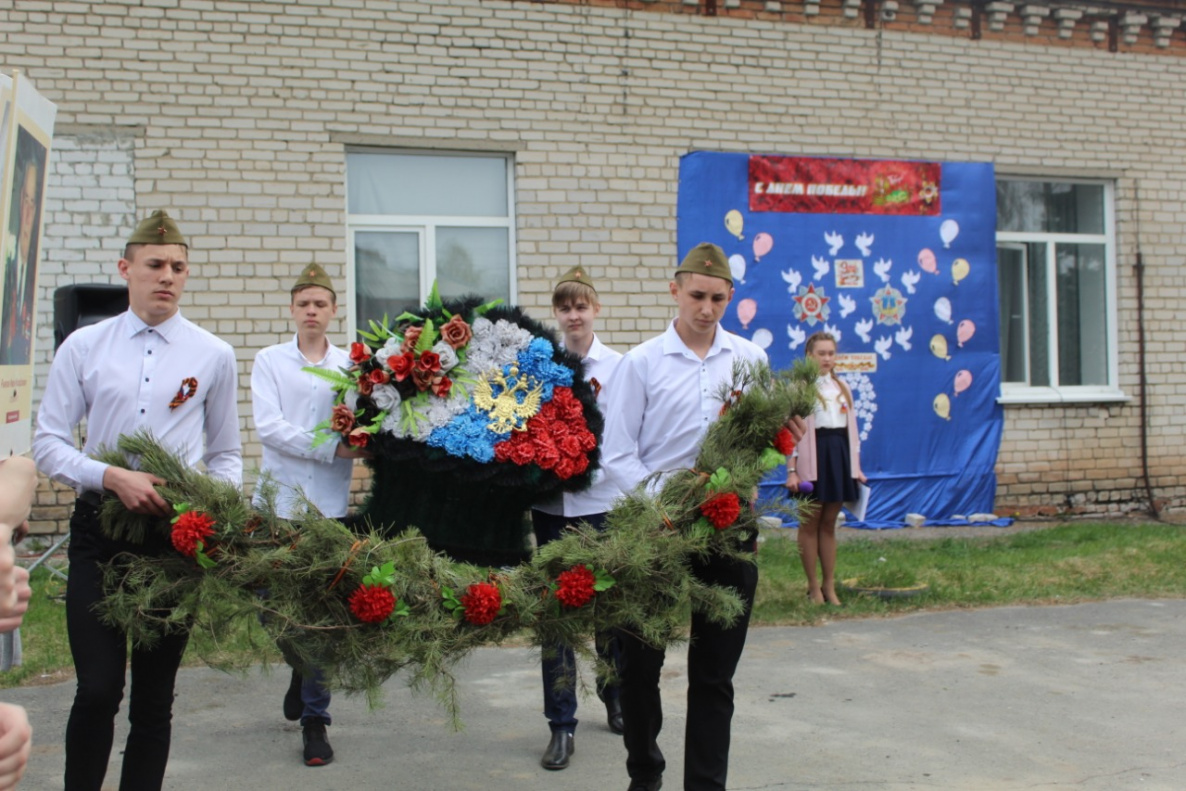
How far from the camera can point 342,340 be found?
10.1 metres

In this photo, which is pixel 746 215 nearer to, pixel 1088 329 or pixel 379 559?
pixel 1088 329

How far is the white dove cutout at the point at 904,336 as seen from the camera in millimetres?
11594

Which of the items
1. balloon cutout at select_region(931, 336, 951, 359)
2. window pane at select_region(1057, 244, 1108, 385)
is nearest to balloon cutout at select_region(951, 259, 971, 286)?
balloon cutout at select_region(931, 336, 951, 359)

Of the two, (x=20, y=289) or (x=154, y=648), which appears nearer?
(x=20, y=289)

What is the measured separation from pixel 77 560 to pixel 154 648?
368 mm

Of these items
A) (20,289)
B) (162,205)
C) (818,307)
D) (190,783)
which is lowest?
(190,783)

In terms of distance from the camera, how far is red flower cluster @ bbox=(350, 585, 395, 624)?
366 centimetres

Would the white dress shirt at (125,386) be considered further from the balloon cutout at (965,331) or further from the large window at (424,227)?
the balloon cutout at (965,331)

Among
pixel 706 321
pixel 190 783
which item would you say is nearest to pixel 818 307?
pixel 706 321

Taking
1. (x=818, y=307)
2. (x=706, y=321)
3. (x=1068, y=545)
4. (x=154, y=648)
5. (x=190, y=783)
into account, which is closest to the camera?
(x=154, y=648)

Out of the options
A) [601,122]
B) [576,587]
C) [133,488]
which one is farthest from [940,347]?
[133,488]

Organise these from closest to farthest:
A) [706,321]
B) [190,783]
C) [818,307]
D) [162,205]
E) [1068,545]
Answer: [706,321] → [190,783] → [162,205] → [1068,545] → [818,307]

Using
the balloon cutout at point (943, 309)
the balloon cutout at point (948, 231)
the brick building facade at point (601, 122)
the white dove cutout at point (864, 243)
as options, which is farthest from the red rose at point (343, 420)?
the balloon cutout at point (948, 231)

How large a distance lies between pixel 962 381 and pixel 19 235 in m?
11.0
